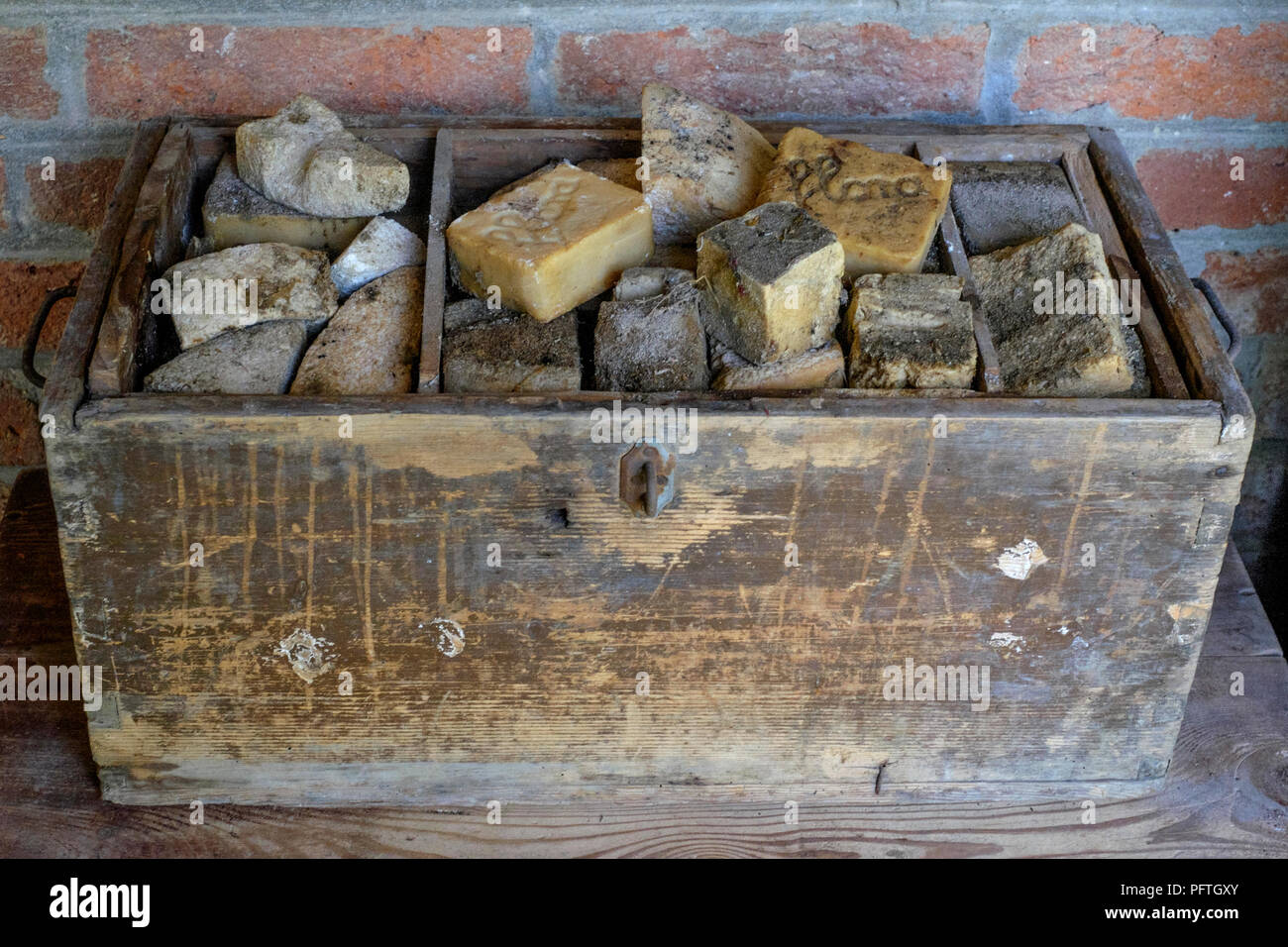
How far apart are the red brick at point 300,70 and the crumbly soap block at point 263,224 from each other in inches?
9.8

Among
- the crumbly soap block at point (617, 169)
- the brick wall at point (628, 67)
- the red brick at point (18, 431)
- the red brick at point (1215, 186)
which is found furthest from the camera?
the red brick at point (18, 431)

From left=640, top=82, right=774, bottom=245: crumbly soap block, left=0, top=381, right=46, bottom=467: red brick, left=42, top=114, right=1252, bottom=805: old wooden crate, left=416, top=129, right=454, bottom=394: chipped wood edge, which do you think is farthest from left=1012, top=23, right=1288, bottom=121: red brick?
left=0, top=381, right=46, bottom=467: red brick

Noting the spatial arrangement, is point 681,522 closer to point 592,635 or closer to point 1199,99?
point 592,635

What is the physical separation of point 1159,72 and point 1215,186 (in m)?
0.18

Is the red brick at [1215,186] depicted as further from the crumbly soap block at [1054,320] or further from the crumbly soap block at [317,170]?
the crumbly soap block at [317,170]

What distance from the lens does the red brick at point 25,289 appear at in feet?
5.65

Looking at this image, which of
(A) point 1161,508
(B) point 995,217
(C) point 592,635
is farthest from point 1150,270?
(C) point 592,635

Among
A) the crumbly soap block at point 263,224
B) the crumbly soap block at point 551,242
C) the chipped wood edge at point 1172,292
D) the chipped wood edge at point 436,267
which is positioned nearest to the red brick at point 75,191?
the crumbly soap block at point 263,224

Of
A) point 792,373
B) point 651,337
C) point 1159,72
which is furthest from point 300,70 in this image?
point 1159,72

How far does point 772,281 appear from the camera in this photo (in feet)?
3.89

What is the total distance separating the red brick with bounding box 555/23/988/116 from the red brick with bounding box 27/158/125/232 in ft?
1.93

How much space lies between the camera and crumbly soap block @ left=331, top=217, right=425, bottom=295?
4.40 feet

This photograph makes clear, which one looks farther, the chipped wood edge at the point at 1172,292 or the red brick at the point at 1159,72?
the red brick at the point at 1159,72

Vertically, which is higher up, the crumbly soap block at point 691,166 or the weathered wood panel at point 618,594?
the crumbly soap block at point 691,166
